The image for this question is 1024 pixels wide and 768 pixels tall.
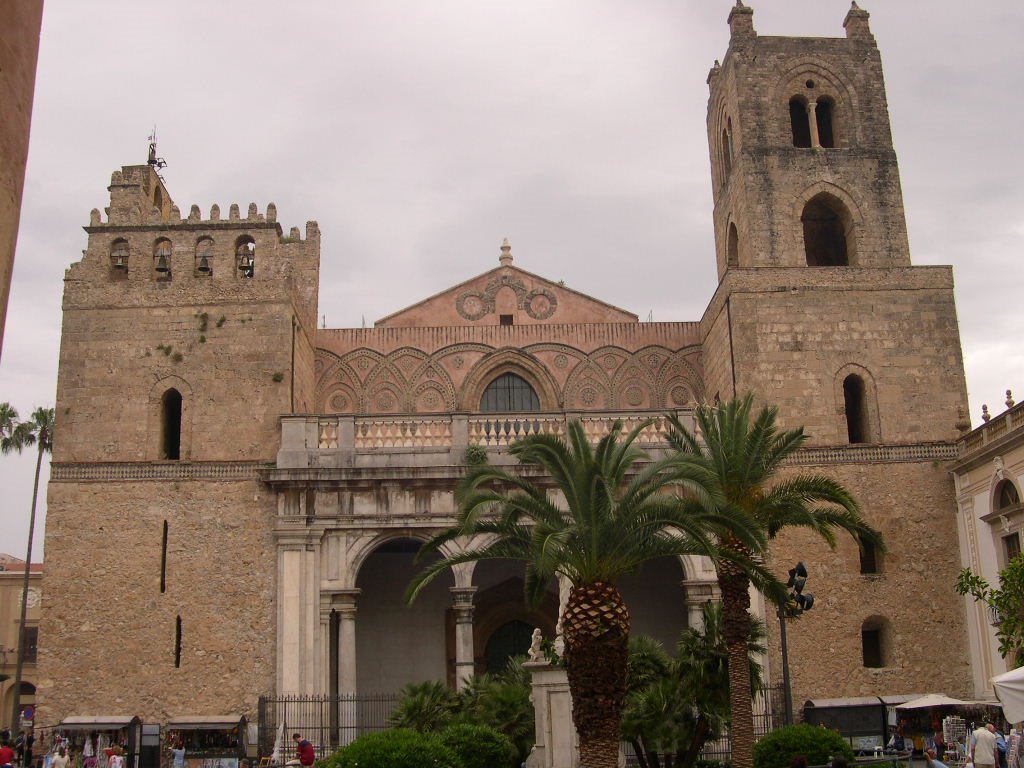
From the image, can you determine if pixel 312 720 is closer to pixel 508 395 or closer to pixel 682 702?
pixel 682 702

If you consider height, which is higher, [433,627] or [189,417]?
[189,417]

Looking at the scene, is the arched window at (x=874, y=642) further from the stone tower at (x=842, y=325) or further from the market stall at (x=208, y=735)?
the market stall at (x=208, y=735)

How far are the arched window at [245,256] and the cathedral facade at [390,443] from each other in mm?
168

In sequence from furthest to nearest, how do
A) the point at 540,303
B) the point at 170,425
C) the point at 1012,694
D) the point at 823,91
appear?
the point at 540,303, the point at 823,91, the point at 170,425, the point at 1012,694

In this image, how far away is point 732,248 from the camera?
29.6m

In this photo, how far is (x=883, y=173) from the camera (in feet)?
91.2

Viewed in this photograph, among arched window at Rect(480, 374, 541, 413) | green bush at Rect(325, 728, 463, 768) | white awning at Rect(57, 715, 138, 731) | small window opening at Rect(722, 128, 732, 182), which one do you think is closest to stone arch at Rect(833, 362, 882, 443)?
small window opening at Rect(722, 128, 732, 182)

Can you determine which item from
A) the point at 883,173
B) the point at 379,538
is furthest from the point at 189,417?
the point at 883,173

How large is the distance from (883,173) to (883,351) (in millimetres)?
4671

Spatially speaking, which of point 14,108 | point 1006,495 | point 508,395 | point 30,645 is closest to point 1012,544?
point 1006,495

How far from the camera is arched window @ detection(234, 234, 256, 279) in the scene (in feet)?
88.7

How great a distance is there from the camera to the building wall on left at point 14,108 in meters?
3.50

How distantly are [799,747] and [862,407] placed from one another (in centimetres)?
1035

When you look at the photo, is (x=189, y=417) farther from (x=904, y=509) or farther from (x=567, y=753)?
(x=904, y=509)
